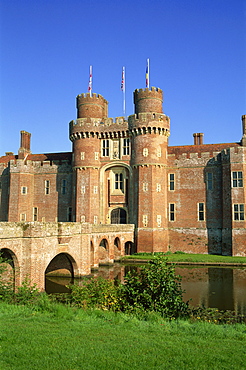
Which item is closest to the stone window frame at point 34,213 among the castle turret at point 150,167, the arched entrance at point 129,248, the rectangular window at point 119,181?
the rectangular window at point 119,181

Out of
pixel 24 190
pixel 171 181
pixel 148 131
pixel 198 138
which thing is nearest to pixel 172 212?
pixel 171 181

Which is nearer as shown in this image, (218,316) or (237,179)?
(218,316)

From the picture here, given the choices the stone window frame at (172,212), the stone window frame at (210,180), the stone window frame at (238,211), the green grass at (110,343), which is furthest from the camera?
the stone window frame at (172,212)

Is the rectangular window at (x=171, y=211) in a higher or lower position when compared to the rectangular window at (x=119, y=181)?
lower

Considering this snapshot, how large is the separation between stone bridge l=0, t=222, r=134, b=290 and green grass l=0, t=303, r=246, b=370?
659 cm

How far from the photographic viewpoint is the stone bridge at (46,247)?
59.7 ft

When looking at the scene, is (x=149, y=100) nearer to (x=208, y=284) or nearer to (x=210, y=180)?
(x=210, y=180)

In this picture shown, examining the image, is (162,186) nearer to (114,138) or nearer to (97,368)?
(114,138)

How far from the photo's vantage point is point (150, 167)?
39281 mm

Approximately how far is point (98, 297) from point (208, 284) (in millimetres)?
11816

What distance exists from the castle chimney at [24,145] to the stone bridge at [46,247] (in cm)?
2075

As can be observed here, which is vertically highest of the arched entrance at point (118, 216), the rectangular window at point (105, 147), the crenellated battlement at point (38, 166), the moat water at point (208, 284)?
the rectangular window at point (105, 147)

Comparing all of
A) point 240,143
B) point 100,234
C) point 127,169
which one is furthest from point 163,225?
point 240,143

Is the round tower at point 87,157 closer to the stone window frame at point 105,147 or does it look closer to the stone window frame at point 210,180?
the stone window frame at point 105,147
